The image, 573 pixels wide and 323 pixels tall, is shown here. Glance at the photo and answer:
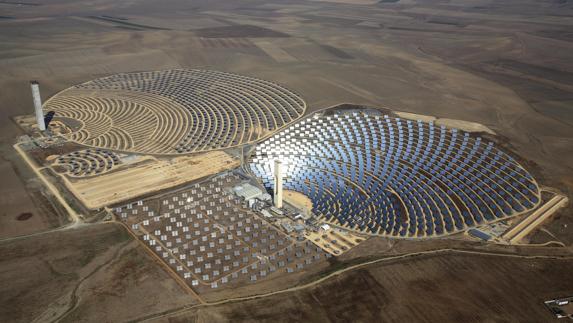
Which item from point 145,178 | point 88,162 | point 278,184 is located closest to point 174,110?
point 88,162

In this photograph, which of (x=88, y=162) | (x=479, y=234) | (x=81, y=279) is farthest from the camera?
(x=88, y=162)

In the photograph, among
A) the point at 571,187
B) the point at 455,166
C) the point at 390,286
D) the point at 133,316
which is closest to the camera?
the point at 133,316

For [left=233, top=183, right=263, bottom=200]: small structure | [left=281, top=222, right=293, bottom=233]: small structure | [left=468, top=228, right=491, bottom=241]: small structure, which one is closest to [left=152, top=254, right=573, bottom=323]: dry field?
[left=468, top=228, right=491, bottom=241]: small structure

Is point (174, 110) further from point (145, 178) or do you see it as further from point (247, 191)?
point (247, 191)

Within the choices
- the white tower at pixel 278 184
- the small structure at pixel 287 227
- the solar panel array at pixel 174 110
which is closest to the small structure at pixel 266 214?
the white tower at pixel 278 184

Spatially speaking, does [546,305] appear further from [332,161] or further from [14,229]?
[14,229]

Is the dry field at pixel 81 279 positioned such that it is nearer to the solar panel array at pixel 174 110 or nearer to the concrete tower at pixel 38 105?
the solar panel array at pixel 174 110

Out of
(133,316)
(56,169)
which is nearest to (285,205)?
(133,316)

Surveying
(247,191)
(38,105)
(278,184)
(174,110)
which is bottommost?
(247,191)
